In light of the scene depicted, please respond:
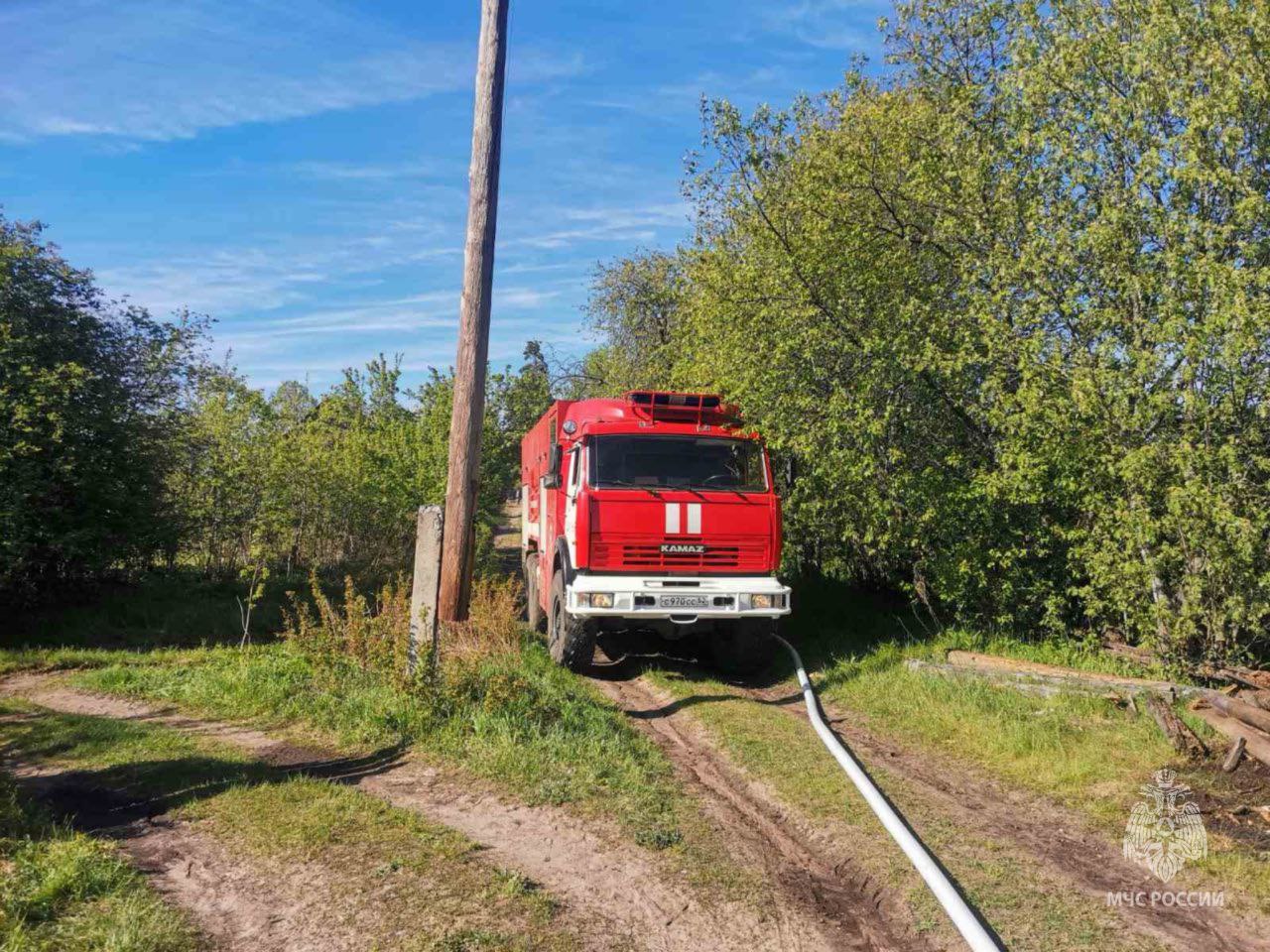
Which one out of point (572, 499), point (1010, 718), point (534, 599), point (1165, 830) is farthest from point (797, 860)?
point (534, 599)

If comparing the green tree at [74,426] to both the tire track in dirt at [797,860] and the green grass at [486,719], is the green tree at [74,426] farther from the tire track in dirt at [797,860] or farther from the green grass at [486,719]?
the tire track in dirt at [797,860]

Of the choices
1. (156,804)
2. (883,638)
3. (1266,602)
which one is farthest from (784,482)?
(156,804)

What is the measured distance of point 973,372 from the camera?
31.1ft

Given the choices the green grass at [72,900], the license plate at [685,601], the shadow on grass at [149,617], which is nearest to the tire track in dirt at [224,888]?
the green grass at [72,900]

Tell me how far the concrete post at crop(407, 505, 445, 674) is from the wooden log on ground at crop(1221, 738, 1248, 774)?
19.6ft

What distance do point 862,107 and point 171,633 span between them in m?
12.7

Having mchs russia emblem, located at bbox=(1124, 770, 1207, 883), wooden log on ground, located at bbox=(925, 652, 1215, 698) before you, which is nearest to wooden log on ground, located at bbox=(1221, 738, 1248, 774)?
mchs russia emblem, located at bbox=(1124, 770, 1207, 883)

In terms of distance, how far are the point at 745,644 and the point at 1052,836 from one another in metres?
4.60

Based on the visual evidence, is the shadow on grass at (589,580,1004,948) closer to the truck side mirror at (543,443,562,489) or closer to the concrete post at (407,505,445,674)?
the concrete post at (407,505,445,674)

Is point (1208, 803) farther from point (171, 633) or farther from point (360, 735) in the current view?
point (171, 633)

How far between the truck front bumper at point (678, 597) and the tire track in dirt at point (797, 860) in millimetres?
1842

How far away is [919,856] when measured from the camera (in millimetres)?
4289

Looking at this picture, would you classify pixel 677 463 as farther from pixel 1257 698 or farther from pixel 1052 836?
pixel 1257 698

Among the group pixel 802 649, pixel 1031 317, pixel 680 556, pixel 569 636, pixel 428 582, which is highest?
pixel 1031 317
